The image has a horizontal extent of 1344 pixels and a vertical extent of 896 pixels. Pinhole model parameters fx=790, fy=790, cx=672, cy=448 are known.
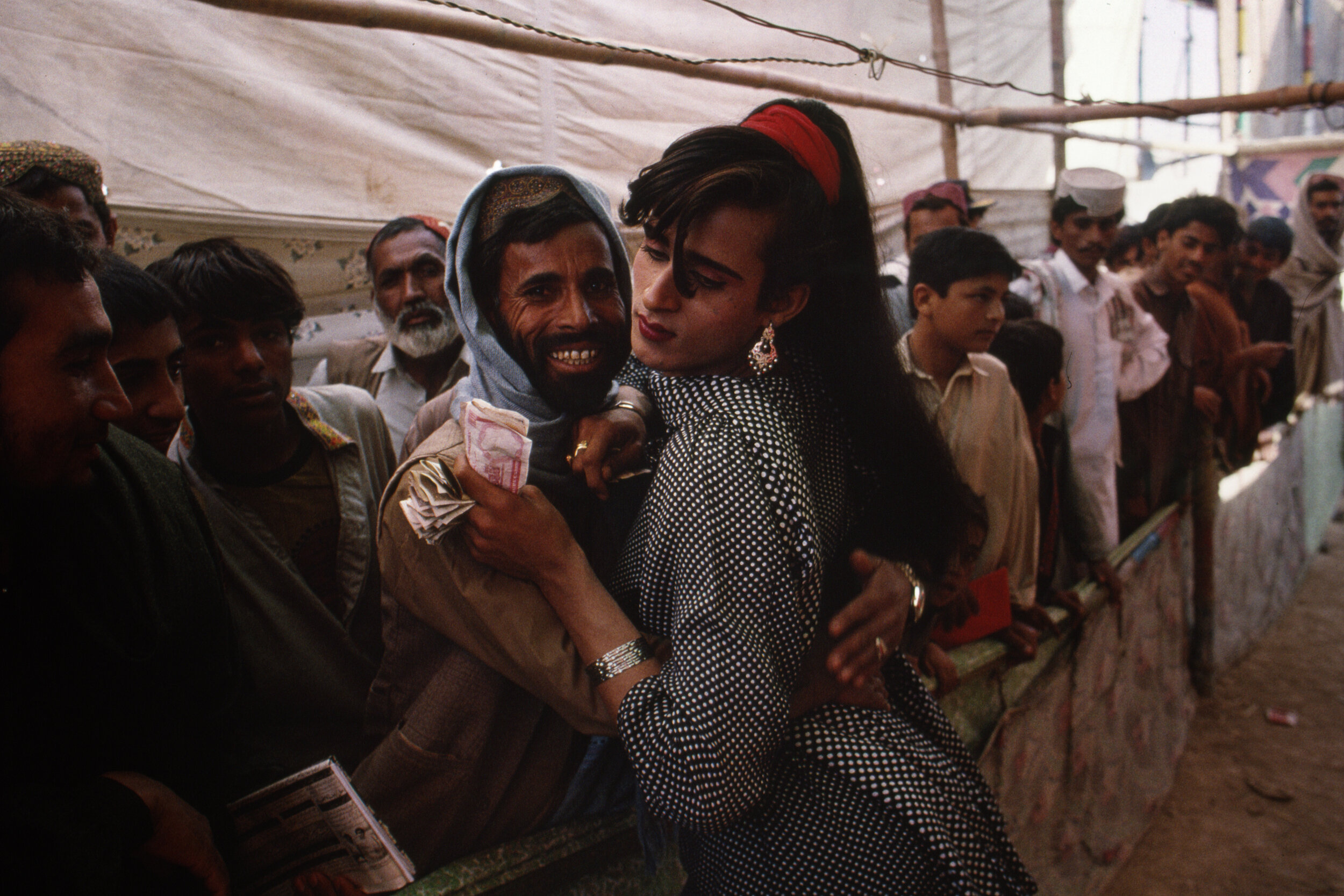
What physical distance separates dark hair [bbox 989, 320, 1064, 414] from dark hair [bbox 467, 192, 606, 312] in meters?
2.36

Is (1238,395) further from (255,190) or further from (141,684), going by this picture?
(141,684)

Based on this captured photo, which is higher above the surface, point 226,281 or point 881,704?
point 226,281

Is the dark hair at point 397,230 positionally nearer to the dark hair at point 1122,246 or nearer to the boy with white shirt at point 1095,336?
the boy with white shirt at point 1095,336

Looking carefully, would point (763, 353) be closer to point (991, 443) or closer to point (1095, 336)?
point (991, 443)

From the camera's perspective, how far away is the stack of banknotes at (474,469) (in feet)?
4.15

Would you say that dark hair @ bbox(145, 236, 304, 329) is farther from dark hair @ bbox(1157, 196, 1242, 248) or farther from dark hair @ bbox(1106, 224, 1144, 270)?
dark hair @ bbox(1106, 224, 1144, 270)

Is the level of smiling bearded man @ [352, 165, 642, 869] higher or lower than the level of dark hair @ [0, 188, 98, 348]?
lower

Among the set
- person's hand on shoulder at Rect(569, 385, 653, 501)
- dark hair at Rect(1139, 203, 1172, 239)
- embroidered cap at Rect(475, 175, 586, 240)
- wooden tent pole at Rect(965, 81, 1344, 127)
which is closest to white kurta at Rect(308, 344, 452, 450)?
embroidered cap at Rect(475, 175, 586, 240)

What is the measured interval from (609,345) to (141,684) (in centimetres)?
101

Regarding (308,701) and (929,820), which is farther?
(308,701)

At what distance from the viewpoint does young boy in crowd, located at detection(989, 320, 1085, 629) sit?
3.41m

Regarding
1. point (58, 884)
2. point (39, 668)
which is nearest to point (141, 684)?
point (39, 668)

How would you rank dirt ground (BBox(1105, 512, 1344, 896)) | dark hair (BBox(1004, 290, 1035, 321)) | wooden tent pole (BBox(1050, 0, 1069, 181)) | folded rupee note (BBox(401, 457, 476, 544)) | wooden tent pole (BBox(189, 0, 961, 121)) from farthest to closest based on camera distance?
1. wooden tent pole (BBox(1050, 0, 1069, 181))
2. dirt ground (BBox(1105, 512, 1344, 896))
3. dark hair (BBox(1004, 290, 1035, 321))
4. wooden tent pole (BBox(189, 0, 961, 121))
5. folded rupee note (BBox(401, 457, 476, 544))

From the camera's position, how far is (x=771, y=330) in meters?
1.53
